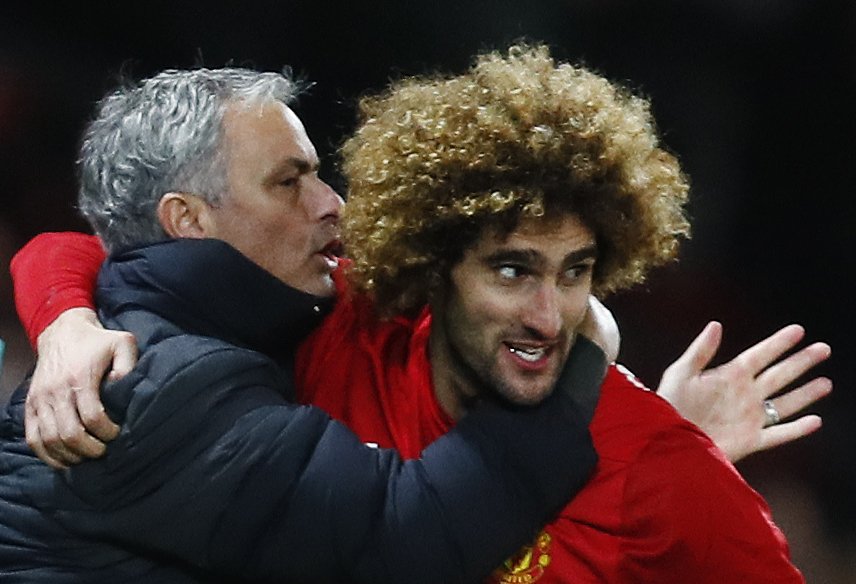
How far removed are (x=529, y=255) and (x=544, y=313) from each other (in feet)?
0.21

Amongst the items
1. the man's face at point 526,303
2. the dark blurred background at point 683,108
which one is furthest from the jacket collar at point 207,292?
the dark blurred background at point 683,108

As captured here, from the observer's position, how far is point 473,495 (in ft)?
4.60

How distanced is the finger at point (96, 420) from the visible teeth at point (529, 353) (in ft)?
1.39

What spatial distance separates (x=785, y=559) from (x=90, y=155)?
3.22ft

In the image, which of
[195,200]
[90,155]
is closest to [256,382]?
[195,200]

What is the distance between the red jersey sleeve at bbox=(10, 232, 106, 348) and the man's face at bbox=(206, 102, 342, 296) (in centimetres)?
17

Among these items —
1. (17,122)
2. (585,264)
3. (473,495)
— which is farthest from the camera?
(17,122)

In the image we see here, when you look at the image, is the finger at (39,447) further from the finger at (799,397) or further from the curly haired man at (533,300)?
the finger at (799,397)

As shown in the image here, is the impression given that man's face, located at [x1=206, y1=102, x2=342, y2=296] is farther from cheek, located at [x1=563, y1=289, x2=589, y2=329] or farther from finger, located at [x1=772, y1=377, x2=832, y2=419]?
finger, located at [x1=772, y1=377, x2=832, y2=419]

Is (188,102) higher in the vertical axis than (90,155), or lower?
higher

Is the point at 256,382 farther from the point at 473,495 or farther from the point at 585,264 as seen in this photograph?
the point at 585,264

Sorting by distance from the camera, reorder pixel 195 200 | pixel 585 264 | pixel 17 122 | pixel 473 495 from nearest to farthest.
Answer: pixel 473 495 < pixel 585 264 < pixel 195 200 < pixel 17 122

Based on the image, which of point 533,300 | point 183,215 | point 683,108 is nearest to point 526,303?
point 533,300

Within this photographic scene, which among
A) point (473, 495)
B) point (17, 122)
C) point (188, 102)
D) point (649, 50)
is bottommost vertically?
point (17, 122)
